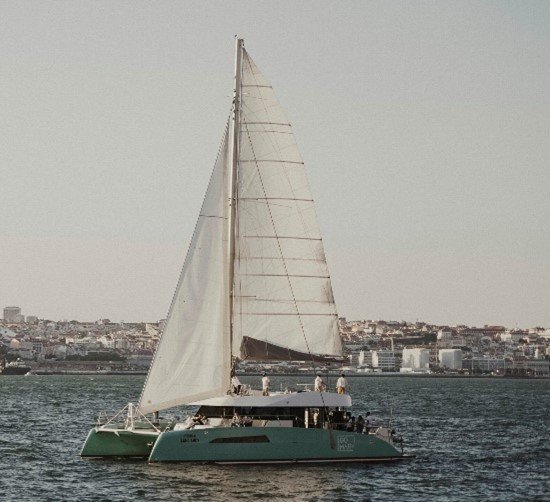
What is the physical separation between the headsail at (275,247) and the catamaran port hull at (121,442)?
4.57 metres

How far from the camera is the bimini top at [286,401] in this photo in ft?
133

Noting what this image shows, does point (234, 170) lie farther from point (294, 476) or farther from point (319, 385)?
point (294, 476)

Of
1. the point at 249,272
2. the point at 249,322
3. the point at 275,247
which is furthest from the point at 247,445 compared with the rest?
the point at 275,247

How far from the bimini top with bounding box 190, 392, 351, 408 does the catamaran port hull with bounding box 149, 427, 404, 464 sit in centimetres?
88

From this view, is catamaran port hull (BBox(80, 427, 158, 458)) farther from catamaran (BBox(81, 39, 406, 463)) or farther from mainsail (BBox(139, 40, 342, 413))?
mainsail (BBox(139, 40, 342, 413))

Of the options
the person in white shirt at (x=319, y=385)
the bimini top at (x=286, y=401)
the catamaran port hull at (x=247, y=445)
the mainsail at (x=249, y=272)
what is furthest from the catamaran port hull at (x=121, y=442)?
the person in white shirt at (x=319, y=385)

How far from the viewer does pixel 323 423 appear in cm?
4122

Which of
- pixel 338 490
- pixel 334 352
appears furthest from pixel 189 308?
pixel 338 490

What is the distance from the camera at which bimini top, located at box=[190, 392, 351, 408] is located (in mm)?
40438

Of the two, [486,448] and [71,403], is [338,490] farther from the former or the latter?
[71,403]

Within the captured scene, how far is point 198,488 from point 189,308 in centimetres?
682

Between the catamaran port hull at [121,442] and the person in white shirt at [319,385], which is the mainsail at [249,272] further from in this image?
the catamaran port hull at [121,442]

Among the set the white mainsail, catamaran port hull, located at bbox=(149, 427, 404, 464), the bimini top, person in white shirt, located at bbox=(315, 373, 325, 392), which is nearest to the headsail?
the white mainsail

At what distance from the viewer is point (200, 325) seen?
41.3 m
